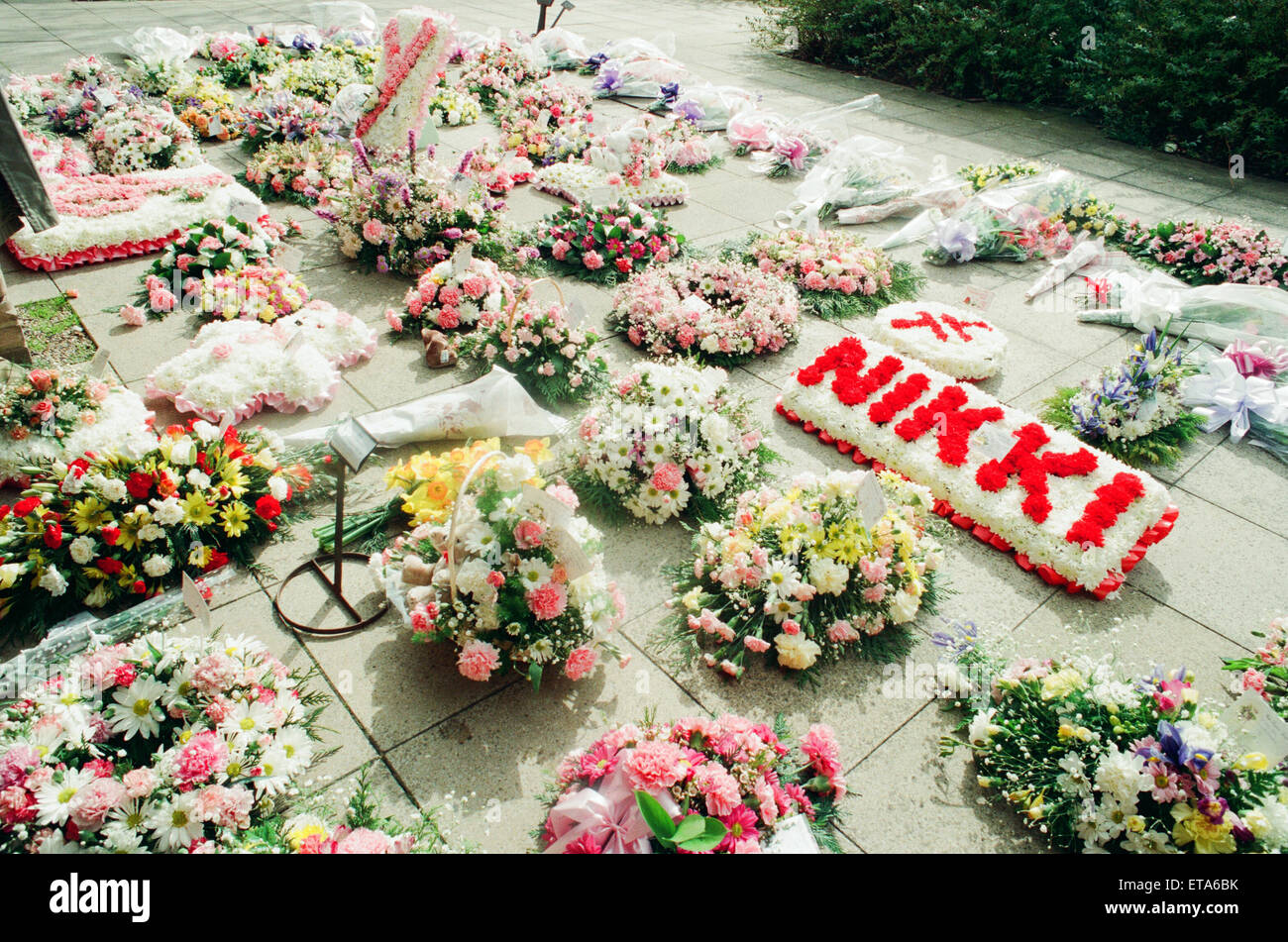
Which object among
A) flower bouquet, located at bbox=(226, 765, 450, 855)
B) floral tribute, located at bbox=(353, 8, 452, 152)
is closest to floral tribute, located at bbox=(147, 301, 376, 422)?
flower bouquet, located at bbox=(226, 765, 450, 855)

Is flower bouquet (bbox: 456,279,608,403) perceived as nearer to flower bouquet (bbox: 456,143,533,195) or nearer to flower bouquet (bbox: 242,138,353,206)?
flower bouquet (bbox: 456,143,533,195)

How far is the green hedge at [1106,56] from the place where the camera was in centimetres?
1008

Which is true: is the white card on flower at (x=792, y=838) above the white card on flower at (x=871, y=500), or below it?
below

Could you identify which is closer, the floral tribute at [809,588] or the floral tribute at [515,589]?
the floral tribute at [515,589]

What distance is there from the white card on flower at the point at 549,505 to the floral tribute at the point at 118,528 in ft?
5.31

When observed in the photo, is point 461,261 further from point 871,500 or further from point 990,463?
point 990,463

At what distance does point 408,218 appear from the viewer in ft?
21.2

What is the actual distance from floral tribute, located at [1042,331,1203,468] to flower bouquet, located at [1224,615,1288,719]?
4.88ft

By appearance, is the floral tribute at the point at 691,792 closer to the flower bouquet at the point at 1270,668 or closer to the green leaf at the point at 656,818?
the green leaf at the point at 656,818

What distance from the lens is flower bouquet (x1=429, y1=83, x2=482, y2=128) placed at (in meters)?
10.0

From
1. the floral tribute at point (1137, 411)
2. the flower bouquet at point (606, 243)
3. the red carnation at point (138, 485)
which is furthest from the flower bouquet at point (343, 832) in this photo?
the flower bouquet at point (606, 243)

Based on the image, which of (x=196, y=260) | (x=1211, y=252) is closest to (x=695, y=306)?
(x=196, y=260)
